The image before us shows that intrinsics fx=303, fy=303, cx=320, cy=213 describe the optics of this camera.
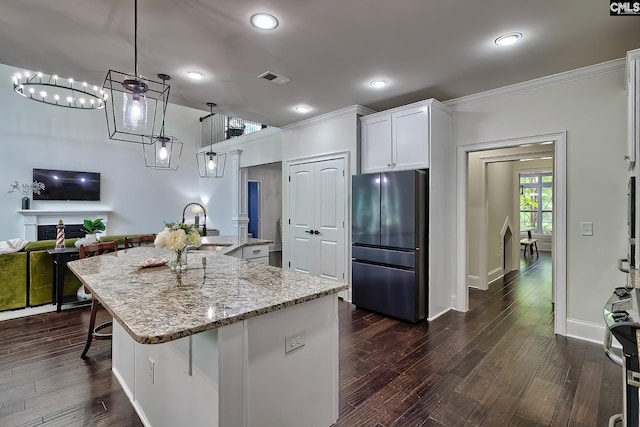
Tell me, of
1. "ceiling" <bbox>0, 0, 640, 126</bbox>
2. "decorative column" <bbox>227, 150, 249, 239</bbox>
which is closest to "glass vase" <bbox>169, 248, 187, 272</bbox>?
"ceiling" <bbox>0, 0, 640, 126</bbox>

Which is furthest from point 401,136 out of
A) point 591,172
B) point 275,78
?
point 591,172

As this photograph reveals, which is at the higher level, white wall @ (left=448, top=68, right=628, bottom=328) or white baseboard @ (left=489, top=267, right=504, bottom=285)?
white wall @ (left=448, top=68, right=628, bottom=328)

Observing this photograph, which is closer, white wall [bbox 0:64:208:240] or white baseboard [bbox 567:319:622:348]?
white baseboard [bbox 567:319:622:348]

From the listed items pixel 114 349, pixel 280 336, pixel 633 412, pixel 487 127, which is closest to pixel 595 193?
pixel 487 127

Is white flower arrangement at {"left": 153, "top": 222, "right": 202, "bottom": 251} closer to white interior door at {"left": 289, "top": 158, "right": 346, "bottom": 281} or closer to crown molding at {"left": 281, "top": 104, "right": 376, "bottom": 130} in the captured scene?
white interior door at {"left": 289, "top": 158, "right": 346, "bottom": 281}

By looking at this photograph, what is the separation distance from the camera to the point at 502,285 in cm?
513

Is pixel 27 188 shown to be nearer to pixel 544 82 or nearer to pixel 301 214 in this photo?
pixel 301 214

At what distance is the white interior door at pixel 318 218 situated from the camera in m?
4.38

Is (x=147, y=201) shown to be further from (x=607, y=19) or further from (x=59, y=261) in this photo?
(x=607, y=19)

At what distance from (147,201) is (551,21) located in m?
9.09

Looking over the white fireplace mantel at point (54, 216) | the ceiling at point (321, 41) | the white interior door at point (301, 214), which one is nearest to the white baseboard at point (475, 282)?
the white interior door at point (301, 214)

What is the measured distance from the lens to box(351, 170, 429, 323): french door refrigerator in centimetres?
346

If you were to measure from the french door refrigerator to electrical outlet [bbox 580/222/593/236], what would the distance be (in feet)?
4.82

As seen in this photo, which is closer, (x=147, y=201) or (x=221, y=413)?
(x=221, y=413)
